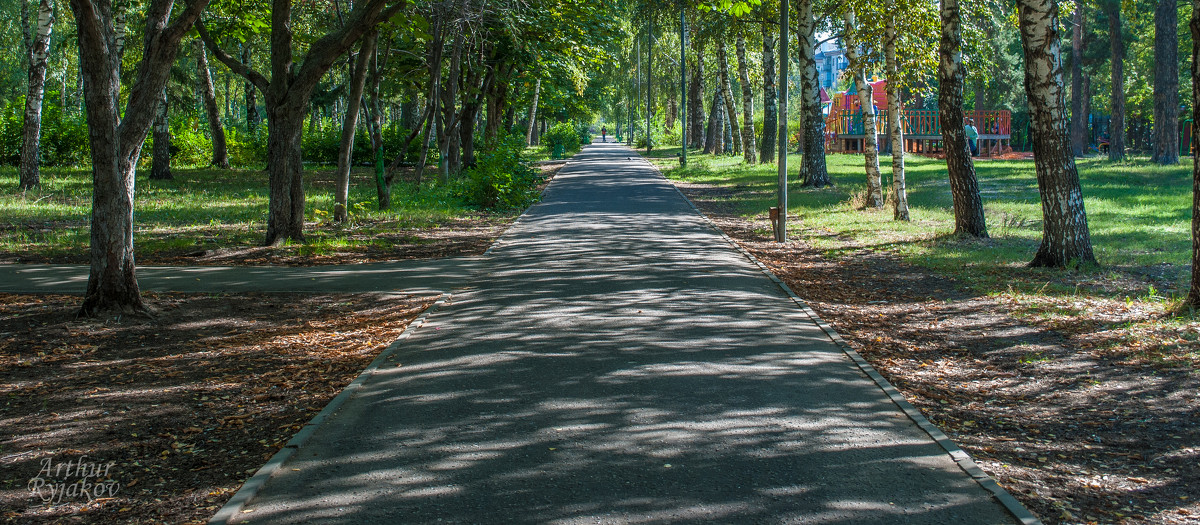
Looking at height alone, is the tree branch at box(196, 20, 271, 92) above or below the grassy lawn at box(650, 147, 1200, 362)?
above

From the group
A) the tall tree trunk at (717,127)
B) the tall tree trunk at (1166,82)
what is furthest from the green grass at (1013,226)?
the tall tree trunk at (717,127)

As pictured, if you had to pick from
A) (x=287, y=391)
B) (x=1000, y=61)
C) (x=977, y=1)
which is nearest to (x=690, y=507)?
(x=287, y=391)

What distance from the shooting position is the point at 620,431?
5.35 meters

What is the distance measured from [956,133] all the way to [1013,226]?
8.94ft

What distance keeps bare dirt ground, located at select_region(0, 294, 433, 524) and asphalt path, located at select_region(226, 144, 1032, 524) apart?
1.30 ft

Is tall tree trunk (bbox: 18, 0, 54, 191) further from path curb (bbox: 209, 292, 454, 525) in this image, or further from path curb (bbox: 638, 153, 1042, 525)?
path curb (bbox: 638, 153, 1042, 525)

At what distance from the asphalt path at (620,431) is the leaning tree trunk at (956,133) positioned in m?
5.77

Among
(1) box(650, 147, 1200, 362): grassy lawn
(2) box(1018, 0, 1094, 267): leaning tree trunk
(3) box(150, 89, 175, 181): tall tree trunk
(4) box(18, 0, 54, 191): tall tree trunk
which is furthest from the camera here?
(3) box(150, 89, 175, 181): tall tree trunk

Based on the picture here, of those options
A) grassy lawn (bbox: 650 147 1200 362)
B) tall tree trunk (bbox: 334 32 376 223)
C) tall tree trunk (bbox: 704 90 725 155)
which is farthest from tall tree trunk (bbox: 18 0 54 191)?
tall tree trunk (bbox: 704 90 725 155)

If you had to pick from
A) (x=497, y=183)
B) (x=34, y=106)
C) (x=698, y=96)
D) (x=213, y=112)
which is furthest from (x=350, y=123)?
(x=698, y=96)

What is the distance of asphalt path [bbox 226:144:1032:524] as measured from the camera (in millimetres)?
4277

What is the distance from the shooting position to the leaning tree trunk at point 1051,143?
1084 cm

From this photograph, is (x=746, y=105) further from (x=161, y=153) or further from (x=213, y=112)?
(x=161, y=153)

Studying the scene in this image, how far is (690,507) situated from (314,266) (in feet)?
29.0
